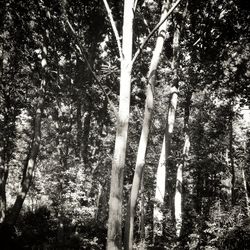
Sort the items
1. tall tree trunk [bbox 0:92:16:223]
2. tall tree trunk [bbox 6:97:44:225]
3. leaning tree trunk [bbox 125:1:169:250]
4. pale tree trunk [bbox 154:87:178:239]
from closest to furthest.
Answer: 1. leaning tree trunk [bbox 125:1:169:250]
2. pale tree trunk [bbox 154:87:178:239]
3. tall tree trunk [bbox 6:97:44:225]
4. tall tree trunk [bbox 0:92:16:223]

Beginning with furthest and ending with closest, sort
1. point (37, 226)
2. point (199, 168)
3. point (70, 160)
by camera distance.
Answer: point (199, 168)
point (37, 226)
point (70, 160)

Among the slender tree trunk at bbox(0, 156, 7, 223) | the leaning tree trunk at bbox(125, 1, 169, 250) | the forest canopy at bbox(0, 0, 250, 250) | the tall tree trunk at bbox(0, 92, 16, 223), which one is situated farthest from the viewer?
the tall tree trunk at bbox(0, 92, 16, 223)

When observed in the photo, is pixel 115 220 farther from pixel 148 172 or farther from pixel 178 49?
pixel 148 172

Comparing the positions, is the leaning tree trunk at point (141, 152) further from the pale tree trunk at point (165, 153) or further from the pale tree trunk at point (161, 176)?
the pale tree trunk at point (161, 176)

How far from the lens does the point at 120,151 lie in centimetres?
615

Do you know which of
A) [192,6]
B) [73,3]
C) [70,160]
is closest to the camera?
[192,6]

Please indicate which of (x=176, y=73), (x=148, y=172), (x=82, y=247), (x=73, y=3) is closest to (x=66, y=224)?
(x=82, y=247)

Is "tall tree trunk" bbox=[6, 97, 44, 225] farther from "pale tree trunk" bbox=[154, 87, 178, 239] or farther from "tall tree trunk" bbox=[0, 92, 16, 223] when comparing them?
"pale tree trunk" bbox=[154, 87, 178, 239]

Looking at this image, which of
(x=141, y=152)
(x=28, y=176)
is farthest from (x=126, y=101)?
(x=28, y=176)

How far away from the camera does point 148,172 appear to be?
72.2 feet

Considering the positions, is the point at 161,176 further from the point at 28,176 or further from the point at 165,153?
the point at 28,176

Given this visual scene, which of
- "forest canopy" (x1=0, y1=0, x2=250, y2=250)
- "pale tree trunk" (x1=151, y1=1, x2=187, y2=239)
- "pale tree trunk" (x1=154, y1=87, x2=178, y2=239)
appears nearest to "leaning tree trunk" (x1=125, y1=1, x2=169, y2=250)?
"forest canopy" (x1=0, y1=0, x2=250, y2=250)

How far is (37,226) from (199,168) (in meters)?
13.4

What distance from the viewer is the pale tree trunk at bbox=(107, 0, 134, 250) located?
222 inches
